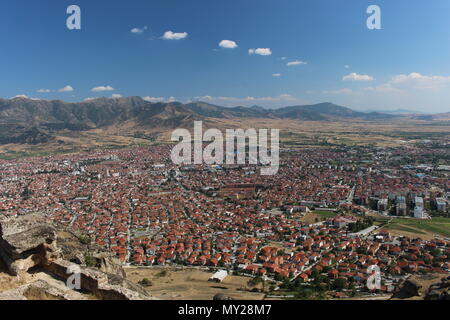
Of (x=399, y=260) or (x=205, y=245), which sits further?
(x=205, y=245)

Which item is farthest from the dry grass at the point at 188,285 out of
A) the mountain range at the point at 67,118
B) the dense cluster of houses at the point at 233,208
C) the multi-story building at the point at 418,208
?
the mountain range at the point at 67,118

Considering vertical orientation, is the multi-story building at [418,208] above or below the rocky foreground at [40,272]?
below

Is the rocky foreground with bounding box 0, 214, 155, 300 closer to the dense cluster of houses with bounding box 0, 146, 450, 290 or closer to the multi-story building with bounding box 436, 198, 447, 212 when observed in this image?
the dense cluster of houses with bounding box 0, 146, 450, 290

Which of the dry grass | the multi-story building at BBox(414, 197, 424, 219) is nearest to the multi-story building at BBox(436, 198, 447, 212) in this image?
the multi-story building at BBox(414, 197, 424, 219)

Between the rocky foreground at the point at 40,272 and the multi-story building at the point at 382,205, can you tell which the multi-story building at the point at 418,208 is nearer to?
the multi-story building at the point at 382,205

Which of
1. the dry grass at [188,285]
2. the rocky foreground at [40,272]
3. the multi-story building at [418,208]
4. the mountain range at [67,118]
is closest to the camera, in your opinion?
the rocky foreground at [40,272]

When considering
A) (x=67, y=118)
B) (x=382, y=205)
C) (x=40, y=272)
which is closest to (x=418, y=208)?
(x=382, y=205)
